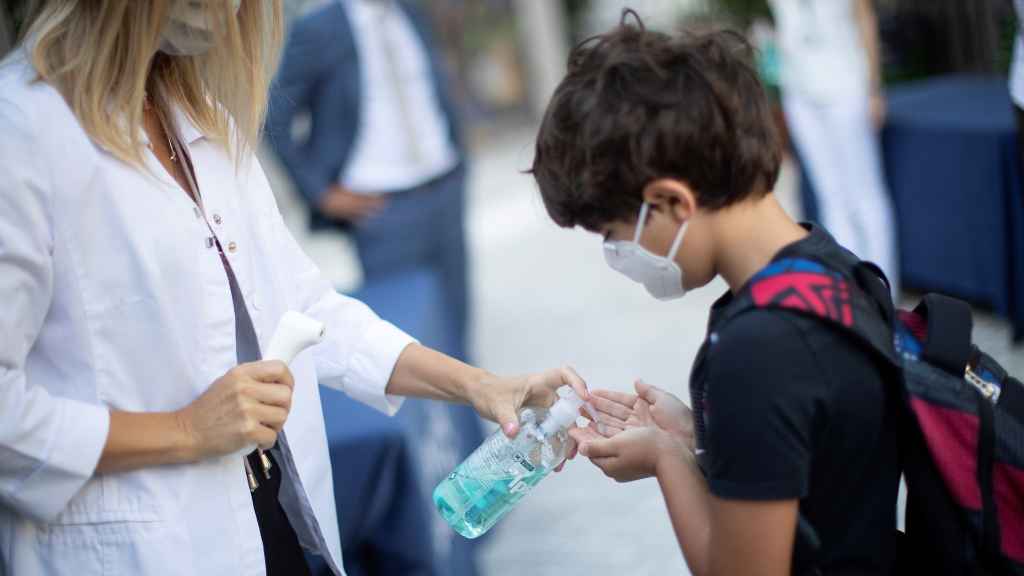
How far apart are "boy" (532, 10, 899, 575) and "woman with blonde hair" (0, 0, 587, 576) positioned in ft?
1.49

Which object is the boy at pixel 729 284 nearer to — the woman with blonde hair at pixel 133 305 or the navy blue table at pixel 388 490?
the woman with blonde hair at pixel 133 305

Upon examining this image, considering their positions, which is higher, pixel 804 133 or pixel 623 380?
pixel 804 133

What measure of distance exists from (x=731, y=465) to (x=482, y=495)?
1.77 ft

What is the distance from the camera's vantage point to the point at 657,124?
4.04 feet

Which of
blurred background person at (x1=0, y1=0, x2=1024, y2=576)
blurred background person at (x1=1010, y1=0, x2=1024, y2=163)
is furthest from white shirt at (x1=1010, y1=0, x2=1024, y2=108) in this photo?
blurred background person at (x1=0, y1=0, x2=1024, y2=576)

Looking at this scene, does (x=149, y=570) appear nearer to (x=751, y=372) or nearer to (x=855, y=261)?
(x=751, y=372)

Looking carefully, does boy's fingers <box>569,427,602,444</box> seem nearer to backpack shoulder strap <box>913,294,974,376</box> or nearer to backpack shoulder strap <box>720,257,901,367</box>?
backpack shoulder strap <box>720,257,901,367</box>

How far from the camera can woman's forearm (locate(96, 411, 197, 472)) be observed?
129cm

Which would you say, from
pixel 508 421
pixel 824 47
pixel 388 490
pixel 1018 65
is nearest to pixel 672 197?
pixel 508 421

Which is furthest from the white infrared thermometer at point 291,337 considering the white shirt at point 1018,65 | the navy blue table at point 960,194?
the navy blue table at point 960,194

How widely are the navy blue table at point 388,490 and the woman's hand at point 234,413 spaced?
109 cm

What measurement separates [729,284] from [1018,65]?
1876 mm

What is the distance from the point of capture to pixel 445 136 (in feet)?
13.5

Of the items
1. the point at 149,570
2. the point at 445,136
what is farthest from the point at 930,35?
the point at 149,570
